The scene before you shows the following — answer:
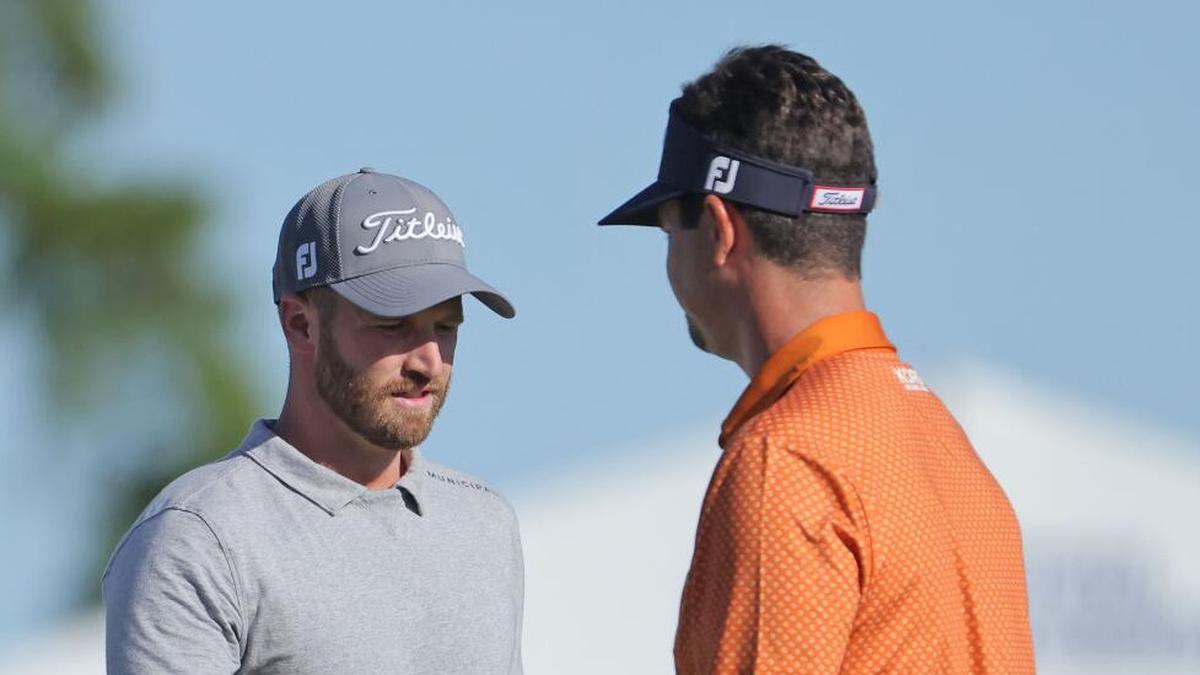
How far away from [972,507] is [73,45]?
1824 cm

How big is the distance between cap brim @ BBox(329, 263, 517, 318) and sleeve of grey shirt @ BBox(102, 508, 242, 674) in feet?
1.53

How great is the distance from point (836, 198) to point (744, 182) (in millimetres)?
126

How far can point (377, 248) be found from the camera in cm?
357

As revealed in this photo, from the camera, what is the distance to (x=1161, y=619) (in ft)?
29.9

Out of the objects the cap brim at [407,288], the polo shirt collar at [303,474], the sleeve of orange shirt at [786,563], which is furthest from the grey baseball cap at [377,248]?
the sleeve of orange shirt at [786,563]

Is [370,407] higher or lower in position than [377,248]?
lower

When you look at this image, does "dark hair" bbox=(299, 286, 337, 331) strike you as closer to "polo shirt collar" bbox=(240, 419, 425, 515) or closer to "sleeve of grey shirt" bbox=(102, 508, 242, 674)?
"polo shirt collar" bbox=(240, 419, 425, 515)

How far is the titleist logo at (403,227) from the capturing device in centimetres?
360

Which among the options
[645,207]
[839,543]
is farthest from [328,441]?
[839,543]

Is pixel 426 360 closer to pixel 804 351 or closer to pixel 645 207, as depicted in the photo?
pixel 645 207

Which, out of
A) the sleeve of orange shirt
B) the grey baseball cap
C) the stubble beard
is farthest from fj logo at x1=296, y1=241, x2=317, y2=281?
the sleeve of orange shirt

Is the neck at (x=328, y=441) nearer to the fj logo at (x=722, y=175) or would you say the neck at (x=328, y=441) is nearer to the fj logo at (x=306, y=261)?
the fj logo at (x=306, y=261)

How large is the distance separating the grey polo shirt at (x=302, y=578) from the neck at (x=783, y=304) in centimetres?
91

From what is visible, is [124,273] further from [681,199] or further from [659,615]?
[681,199]
